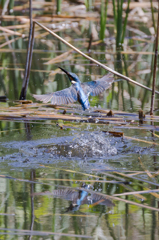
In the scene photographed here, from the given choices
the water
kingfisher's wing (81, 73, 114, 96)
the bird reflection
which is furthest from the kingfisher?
the bird reflection

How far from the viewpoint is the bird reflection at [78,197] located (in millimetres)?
1677

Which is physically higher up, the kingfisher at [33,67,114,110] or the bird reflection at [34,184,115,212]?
the kingfisher at [33,67,114,110]

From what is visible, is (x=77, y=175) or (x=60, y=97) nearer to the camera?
(x=77, y=175)

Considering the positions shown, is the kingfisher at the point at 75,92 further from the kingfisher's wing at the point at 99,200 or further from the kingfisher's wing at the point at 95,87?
the kingfisher's wing at the point at 99,200

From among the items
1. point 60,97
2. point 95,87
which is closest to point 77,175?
point 60,97

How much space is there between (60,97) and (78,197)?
719mm

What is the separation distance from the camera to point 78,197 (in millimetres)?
1749

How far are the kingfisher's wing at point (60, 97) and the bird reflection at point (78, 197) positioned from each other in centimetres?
60

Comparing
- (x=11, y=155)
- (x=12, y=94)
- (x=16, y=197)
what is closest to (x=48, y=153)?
(x=11, y=155)

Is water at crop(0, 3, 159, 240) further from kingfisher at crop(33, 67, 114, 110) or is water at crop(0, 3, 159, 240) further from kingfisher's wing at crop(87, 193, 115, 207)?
kingfisher at crop(33, 67, 114, 110)

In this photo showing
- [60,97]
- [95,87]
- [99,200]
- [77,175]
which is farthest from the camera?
[95,87]

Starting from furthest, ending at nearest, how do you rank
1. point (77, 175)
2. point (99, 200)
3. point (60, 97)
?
point (60, 97) < point (77, 175) < point (99, 200)

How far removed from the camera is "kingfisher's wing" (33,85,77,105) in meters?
2.24

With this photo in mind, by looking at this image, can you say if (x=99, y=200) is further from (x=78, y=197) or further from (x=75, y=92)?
(x=75, y=92)
